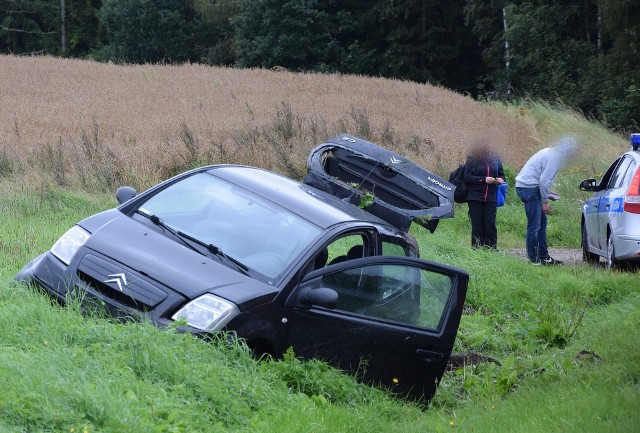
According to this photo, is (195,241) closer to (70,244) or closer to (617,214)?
(70,244)

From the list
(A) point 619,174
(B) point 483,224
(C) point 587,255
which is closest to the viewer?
(A) point 619,174

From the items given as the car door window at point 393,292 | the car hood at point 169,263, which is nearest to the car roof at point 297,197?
the car door window at point 393,292

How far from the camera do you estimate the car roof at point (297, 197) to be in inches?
294

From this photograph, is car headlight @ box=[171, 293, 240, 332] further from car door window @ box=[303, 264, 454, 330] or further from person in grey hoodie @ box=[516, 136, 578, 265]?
person in grey hoodie @ box=[516, 136, 578, 265]

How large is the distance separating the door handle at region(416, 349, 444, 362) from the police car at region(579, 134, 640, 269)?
5891mm

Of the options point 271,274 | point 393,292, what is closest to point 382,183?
point 393,292

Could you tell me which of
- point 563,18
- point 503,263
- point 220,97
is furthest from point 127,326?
point 563,18

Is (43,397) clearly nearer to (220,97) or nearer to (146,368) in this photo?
(146,368)

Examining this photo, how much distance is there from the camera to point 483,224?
1391 cm

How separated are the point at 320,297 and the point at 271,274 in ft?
1.48

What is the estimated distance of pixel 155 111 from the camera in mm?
28188

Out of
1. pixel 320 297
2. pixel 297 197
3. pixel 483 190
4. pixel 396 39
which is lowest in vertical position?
pixel 396 39

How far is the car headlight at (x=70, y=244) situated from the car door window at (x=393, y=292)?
5.56 ft

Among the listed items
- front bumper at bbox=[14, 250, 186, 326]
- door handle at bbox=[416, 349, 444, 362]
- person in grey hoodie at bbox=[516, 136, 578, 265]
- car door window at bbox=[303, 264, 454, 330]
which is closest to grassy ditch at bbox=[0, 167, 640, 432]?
front bumper at bbox=[14, 250, 186, 326]
